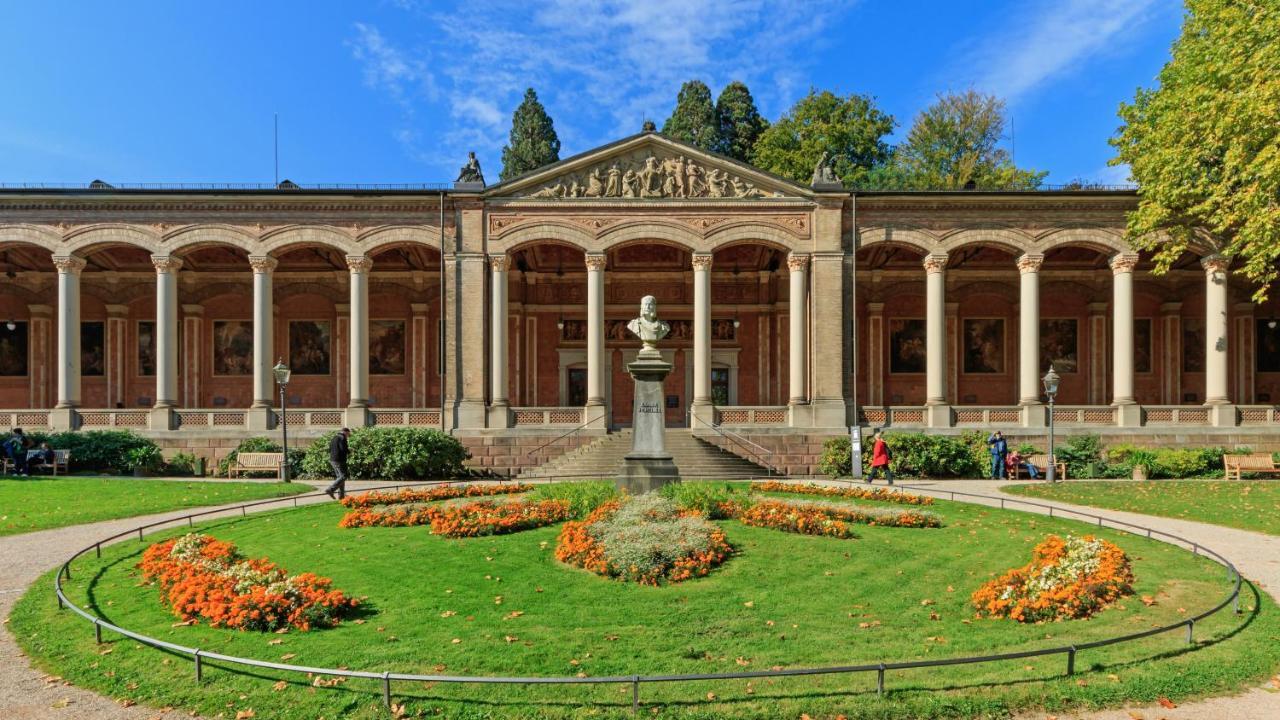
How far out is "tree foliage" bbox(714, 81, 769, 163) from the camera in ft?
179

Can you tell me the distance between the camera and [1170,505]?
1669 centimetres

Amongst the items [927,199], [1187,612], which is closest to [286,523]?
[1187,612]

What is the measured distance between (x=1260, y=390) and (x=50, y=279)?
53.5 m

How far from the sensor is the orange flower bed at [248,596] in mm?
7496

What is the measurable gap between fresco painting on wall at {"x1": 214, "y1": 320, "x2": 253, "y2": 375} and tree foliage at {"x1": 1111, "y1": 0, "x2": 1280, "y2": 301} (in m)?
35.7

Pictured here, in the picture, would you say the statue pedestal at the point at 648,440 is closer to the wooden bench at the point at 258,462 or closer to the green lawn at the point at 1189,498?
the green lawn at the point at 1189,498

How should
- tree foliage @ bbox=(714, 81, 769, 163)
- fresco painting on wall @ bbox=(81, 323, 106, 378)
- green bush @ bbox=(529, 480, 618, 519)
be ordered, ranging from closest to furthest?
1. green bush @ bbox=(529, 480, 618, 519)
2. fresco painting on wall @ bbox=(81, 323, 106, 378)
3. tree foliage @ bbox=(714, 81, 769, 163)

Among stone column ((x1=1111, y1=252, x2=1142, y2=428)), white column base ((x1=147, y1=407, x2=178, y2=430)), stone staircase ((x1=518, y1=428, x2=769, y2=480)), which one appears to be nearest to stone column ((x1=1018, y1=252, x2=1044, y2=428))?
stone column ((x1=1111, y1=252, x2=1142, y2=428))

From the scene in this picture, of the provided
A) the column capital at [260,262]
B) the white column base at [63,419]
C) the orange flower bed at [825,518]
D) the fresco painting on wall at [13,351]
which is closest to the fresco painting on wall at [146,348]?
→ the fresco painting on wall at [13,351]

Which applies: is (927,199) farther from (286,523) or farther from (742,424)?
(286,523)

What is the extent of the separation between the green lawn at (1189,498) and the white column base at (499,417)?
16.5 m

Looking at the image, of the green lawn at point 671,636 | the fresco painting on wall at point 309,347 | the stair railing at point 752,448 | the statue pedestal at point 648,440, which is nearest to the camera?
the green lawn at point 671,636

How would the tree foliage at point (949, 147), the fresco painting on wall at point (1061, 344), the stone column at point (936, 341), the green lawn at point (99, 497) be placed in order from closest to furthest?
the green lawn at point (99, 497)
the stone column at point (936, 341)
the fresco painting on wall at point (1061, 344)
the tree foliage at point (949, 147)

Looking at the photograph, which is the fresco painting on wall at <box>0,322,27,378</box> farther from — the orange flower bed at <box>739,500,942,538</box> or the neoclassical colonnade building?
the orange flower bed at <box>739,500,942,538</box>
